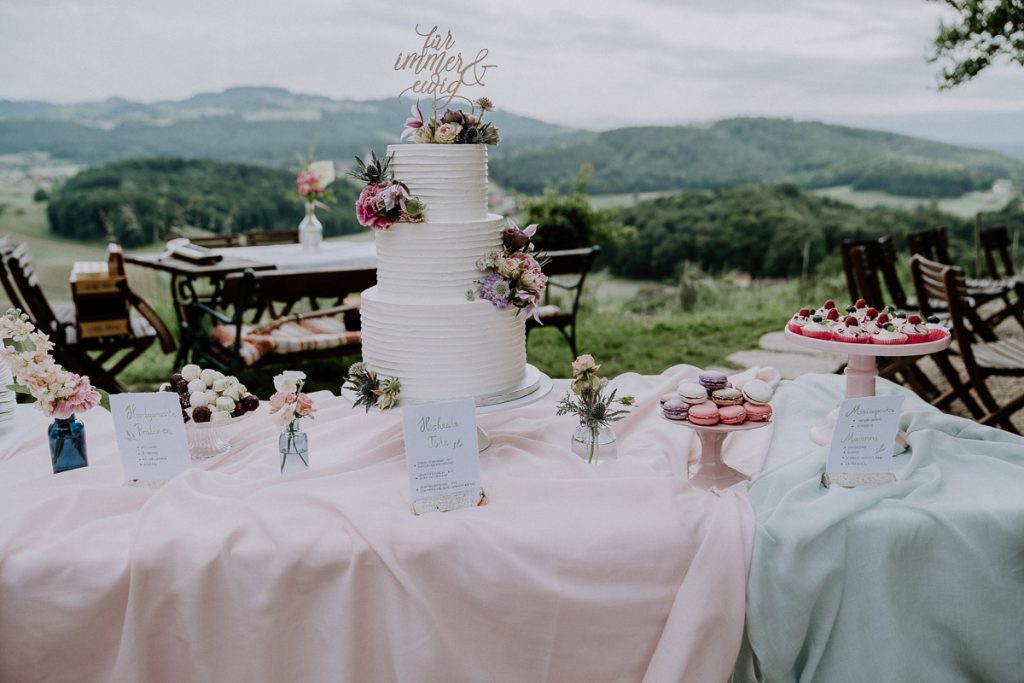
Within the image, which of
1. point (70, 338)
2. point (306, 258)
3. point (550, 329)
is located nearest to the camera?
point (70, 338)

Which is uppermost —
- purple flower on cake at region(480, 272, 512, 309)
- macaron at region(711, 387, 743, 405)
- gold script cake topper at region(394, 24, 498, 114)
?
gold script cake topper at region(394, 24, 498, 114)

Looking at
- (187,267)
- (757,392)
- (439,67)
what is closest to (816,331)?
(757,392)

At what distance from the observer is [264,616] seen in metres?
1.97

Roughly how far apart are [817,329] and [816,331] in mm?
25

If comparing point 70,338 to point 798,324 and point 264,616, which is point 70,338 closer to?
point 264,616

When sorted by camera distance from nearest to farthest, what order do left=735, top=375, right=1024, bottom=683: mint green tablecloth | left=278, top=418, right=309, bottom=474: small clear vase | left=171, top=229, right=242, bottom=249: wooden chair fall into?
left=735, top=375, right=1024, bottom=683: mint green tablecloth
left=278, top=418, right=309, bottom=474: small clear vase
left=171, top=229, right=242, bottom=249: wooden chair

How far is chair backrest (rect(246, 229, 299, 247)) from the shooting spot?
21.9 ft

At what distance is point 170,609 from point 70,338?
3.50m

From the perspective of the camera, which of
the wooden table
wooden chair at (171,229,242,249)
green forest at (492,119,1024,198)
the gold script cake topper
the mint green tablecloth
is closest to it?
the mint green tablecloth

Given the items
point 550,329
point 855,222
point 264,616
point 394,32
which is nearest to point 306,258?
point 550,329

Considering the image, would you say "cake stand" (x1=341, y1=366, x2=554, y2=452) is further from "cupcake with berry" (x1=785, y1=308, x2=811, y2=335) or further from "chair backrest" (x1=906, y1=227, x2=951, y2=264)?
"chair backrest" (x1=906, y1=227, x2=951, y2=264)

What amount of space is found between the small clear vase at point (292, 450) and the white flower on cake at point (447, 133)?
904mm

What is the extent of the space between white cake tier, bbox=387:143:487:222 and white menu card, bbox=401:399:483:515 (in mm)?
614

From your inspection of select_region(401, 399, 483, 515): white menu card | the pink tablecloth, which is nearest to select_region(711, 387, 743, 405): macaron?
the pink tablecloth
